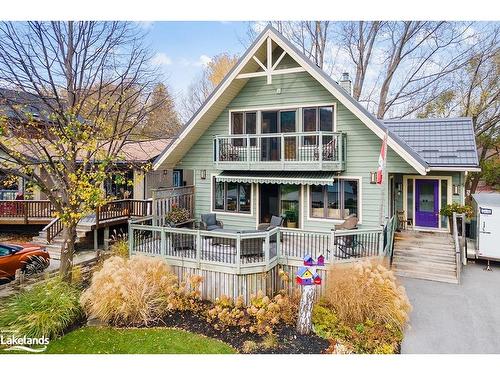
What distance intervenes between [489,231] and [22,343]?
1229cm

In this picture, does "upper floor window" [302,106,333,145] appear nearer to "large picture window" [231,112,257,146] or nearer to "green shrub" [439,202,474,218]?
"large picture window" [231,112,257,146]

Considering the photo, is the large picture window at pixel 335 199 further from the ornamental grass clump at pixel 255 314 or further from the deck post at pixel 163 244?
the deck post at pixel 163 244

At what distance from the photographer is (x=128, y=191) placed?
52.3 ft

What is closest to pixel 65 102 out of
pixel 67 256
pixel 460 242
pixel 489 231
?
pixel 67 256

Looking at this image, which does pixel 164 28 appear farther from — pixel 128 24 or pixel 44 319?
pixel 44 319

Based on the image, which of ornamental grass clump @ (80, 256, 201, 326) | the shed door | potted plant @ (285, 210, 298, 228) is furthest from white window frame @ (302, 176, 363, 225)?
ornamental grass clump @ (80, 256, 201, 326)

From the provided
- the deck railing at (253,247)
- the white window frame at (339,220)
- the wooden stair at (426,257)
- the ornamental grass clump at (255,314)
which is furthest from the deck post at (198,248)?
the wooden stair at (426,257)

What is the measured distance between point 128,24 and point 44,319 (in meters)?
7.12

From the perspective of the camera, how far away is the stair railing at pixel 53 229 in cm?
1230

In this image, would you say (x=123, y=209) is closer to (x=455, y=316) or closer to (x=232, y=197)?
(x=232, y=197)

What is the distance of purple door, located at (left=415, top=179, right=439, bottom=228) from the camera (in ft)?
38.1

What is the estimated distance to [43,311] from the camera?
6.70 m

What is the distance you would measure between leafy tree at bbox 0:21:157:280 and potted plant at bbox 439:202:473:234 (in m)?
10.4

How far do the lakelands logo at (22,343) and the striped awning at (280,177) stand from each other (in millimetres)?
6536
